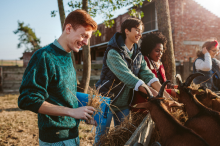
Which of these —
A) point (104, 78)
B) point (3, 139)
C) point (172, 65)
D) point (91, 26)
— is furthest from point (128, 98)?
point (3, 139)

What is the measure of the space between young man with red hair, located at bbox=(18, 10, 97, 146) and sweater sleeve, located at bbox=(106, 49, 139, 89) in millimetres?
784

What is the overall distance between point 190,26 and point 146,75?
613 inches

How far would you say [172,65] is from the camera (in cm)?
390

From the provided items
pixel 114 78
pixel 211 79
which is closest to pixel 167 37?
pixel 211 79

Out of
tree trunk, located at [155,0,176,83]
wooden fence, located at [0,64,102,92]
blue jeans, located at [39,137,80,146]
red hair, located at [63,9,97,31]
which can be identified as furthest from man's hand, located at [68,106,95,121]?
wooden fence, located at [0,64,102,92]

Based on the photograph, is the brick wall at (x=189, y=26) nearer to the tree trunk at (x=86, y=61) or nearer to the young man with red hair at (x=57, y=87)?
the tree trunk at (x=86, y=61)

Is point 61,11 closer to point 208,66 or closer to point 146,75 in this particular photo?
point 146,75

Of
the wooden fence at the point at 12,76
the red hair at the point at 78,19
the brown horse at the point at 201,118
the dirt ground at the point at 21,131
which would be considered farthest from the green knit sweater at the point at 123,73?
the wooden fence at the point at 12,76

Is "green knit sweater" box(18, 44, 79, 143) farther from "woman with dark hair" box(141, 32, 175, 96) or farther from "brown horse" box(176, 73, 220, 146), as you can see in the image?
"woman with dark hair" box(141, 32, 175, 96)

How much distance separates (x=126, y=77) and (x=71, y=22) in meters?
1.11

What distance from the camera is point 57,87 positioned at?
1.61m

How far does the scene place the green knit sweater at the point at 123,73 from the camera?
7.84ft

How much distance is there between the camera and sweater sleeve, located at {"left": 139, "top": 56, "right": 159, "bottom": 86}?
274 cm

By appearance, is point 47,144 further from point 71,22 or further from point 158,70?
point 158,70
